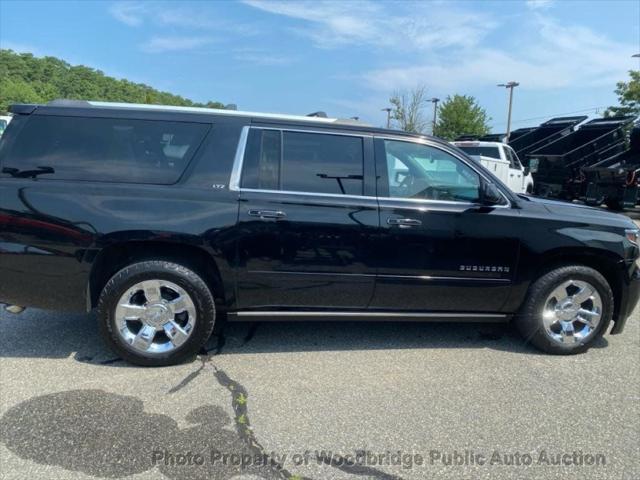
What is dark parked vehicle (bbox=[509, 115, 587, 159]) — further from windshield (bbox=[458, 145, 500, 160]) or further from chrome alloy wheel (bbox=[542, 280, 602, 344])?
chrome alloy wheel (bbox=[542, 280, 602, 344])

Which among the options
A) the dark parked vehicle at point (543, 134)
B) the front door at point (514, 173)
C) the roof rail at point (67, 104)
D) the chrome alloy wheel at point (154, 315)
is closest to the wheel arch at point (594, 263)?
the chrome alloy wheel at point (154, 315)

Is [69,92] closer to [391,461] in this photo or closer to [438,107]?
[438,107]

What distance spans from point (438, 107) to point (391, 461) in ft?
154

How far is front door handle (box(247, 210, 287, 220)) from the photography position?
358 centimetres

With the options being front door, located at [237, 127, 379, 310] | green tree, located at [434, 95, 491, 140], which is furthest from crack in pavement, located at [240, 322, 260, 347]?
green tree, located at [434, 95, 491, 140]

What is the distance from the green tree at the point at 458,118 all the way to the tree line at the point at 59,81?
125ft

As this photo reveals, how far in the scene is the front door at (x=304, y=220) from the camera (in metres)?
3.61

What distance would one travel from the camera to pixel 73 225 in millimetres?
3424

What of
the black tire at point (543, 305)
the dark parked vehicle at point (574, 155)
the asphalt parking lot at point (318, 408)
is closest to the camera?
the asphalt parking lot at point (318, 408)

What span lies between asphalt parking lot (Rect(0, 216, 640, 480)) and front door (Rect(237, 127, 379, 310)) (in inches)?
23.4

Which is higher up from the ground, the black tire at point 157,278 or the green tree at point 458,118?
the green tree at point 458,118

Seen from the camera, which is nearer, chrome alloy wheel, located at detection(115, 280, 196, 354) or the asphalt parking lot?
the asphalt parking lot

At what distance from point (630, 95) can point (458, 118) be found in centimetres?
1634

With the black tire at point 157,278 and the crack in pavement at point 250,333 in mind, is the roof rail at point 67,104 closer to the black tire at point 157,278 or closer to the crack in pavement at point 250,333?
the black tire at point 157,278
